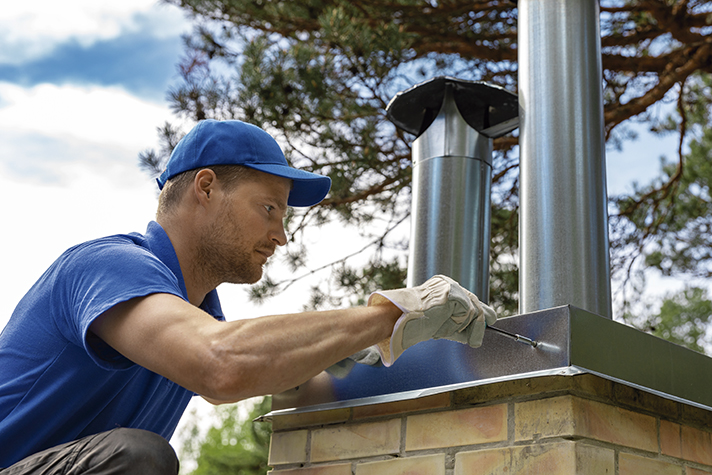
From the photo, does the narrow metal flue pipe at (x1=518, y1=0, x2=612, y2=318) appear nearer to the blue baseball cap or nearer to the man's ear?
the blue baseball cap

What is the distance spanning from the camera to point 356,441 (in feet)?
5.25

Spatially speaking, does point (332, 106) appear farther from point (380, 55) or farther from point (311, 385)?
point (311, 385)

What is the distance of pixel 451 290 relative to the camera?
127cm

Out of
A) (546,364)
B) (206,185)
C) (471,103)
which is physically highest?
(471,103)

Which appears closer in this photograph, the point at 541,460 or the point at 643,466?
the point at 541,460

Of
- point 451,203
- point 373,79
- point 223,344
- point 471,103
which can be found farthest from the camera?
point 373,79

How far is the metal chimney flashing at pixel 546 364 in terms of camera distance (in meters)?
1.27

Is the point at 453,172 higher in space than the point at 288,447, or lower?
higher

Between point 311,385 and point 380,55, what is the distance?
6.25 ft

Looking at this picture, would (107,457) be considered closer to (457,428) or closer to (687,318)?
(457,428)

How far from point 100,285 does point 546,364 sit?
32.0 inches

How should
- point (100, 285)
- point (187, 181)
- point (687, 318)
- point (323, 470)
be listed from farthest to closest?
point (687, 318), point (323, 470), point (187, 181), point (100, 285)

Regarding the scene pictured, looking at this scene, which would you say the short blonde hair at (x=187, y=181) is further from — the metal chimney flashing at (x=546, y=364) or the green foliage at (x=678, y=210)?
the green foliage at (x=678, y=210)

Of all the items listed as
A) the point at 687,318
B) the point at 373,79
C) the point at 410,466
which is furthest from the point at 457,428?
the point at 687,318
